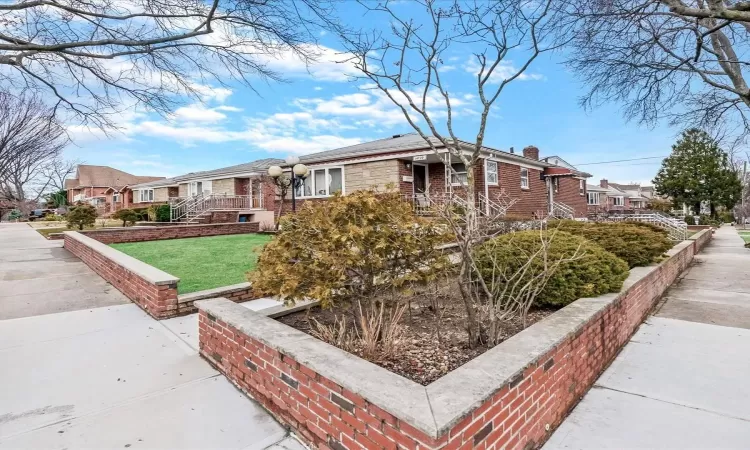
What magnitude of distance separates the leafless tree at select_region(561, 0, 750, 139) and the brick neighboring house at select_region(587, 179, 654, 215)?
18107 mm

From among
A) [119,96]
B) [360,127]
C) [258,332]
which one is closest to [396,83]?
[258,332]

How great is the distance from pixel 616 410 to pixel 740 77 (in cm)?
1069

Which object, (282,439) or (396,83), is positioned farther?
(396,83)

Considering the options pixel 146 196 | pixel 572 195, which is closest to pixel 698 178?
pixel 572 195

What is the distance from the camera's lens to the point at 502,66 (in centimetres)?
480

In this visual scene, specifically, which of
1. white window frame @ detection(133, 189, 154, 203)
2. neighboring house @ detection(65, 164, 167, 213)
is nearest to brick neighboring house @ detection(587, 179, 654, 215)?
white window frame @ detection(133, 189, 154, 203)

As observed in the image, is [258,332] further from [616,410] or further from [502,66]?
[502,66]

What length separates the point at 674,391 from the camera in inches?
133

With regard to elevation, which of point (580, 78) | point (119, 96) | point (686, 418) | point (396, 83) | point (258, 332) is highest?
point (580, 78)

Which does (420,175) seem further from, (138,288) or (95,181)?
(95,181)

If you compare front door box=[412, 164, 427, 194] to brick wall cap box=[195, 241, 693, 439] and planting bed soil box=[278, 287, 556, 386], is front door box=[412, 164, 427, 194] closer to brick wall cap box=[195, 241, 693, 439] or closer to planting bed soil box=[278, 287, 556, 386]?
planting bed soil box=[278, 287, 556, 386]

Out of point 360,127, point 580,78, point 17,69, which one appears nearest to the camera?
point 17,69

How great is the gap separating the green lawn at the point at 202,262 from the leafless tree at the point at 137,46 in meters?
3.10

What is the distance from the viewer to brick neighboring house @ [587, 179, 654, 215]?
33.3m
